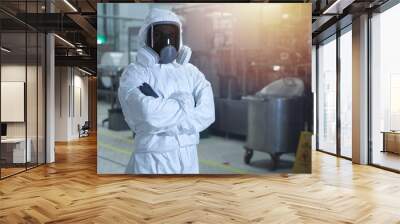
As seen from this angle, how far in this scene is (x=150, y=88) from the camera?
18.7ft

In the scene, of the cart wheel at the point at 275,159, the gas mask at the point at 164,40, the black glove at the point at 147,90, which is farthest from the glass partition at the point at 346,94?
the black glove at the point at 147,90

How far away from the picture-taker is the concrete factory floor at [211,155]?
587cm

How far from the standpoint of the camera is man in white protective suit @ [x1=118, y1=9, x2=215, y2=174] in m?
5.68

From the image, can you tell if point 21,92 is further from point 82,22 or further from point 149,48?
point 149,48

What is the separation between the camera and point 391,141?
22.8 feet

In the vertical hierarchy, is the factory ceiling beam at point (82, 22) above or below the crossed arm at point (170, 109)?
above

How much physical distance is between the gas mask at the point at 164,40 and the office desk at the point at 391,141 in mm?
4155

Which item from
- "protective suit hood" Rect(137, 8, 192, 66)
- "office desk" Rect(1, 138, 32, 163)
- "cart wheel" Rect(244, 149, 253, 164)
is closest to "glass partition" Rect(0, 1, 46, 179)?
Result: "office desk" Rect(1, 138, 32, 163)

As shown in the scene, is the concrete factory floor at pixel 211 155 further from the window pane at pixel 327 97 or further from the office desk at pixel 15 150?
the window pane at pixel 327 97

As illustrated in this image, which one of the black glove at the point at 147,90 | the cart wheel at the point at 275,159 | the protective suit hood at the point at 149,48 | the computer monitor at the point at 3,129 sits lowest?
the cart wheel at the point at 275,159

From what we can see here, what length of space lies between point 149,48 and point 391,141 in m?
4.65

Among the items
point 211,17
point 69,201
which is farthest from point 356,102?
point 69,201

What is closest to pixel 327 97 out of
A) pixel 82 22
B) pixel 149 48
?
pixel 149 48

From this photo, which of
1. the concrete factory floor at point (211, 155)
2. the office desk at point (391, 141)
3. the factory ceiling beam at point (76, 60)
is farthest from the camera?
the factory ceiling beam at point (76, 60)
